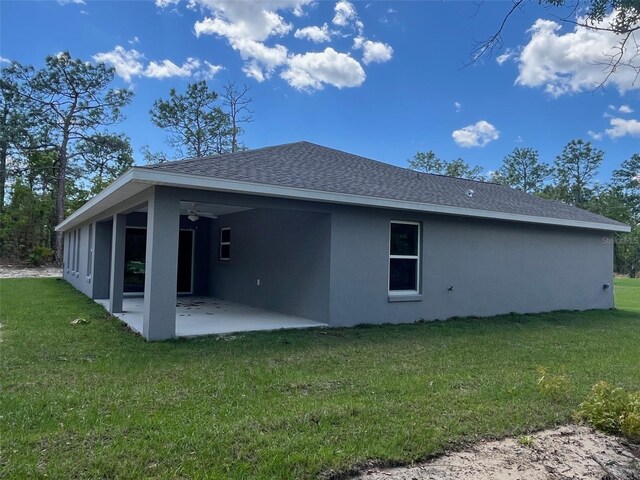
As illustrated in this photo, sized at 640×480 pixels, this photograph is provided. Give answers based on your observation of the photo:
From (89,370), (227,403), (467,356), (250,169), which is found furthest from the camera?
(250,169)

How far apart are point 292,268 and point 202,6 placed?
11.0 m

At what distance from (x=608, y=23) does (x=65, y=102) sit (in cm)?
3092

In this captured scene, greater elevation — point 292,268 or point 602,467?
point 292,268

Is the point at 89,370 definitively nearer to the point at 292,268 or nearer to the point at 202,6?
the point at 292,268

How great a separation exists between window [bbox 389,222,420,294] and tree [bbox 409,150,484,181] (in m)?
32.7

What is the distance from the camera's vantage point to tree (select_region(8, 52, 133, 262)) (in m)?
26.6

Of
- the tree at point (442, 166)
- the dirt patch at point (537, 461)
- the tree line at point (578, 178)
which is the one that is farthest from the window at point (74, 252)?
the tree line at point (578, 178)

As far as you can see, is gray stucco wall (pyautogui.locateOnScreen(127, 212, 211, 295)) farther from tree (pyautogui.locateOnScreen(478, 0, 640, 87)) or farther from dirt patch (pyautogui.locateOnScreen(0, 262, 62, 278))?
dirt patch (pyautogui.locateOnScreen(0, 262, 62, 278))

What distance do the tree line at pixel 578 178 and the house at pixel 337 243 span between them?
28.2 metres

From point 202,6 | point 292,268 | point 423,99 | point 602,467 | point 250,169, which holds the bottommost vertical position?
point 602,467

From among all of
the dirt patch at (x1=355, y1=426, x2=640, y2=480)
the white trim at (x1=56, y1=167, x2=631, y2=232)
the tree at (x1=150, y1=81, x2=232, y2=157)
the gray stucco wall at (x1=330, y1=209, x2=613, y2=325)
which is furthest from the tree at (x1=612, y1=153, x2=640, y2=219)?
the dirt patch at (x1=355, y1=426, x2=640, y2=480)

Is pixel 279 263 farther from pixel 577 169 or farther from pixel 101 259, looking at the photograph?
pixel 577 169

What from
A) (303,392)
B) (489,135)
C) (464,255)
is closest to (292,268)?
(464,255)

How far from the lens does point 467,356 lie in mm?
6227
